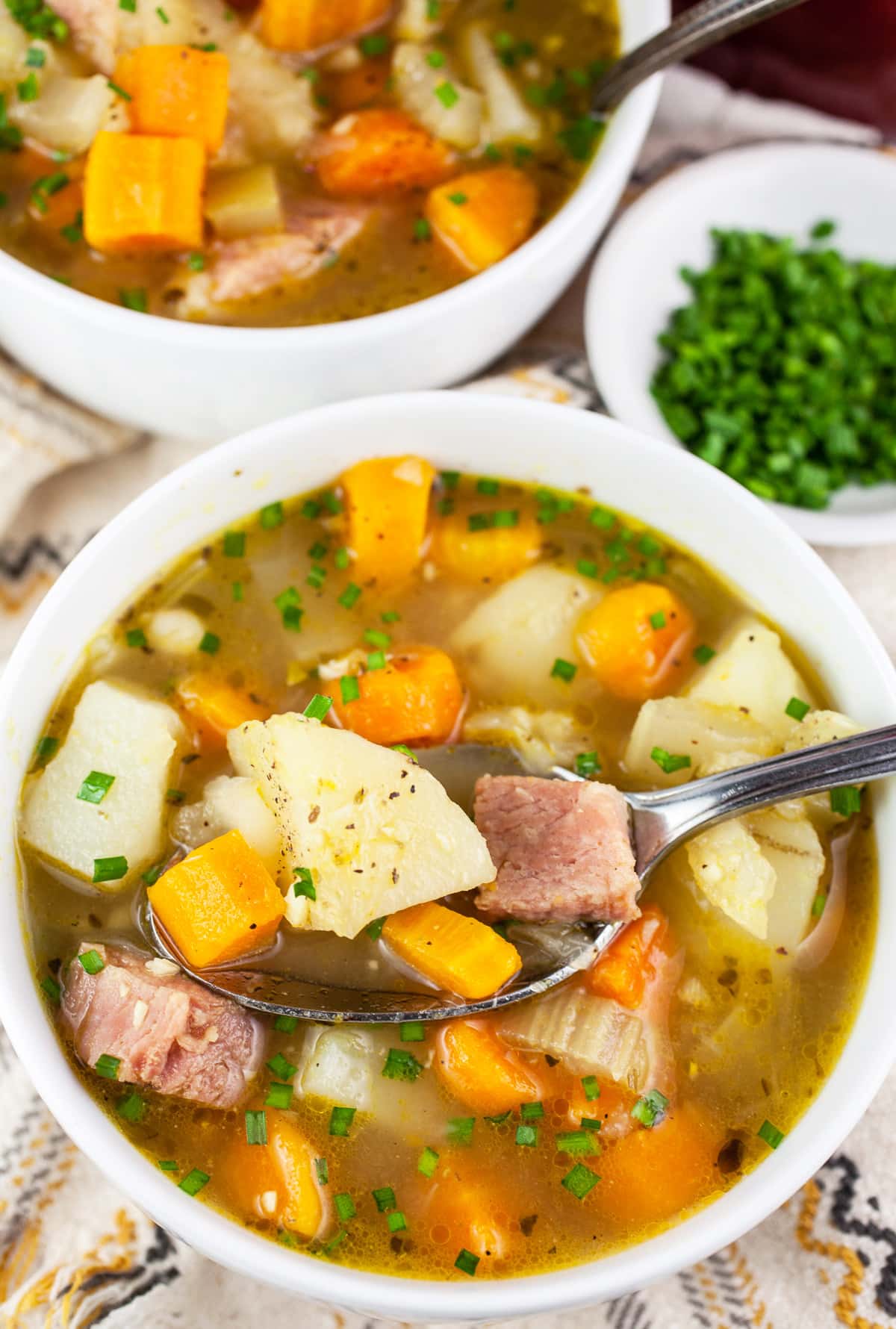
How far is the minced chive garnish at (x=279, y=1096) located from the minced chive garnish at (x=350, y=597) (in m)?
0.87

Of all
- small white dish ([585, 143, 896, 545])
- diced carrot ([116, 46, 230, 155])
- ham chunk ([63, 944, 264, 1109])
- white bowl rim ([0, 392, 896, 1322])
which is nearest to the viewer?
white bowl rim ([0, 392, 896, 1322])

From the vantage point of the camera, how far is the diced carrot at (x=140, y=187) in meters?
2.82

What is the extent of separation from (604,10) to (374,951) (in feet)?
7.08

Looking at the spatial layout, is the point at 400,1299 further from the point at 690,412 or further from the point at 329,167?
the point at 329,167

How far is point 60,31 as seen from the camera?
292cm

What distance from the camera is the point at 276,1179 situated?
229 centimetres

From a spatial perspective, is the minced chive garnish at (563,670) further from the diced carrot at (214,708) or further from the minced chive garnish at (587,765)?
the diced carrot at (214,708)

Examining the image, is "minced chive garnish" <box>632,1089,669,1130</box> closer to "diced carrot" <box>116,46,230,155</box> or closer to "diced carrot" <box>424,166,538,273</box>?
"diced carrot" <box>424,166,538,273</box>

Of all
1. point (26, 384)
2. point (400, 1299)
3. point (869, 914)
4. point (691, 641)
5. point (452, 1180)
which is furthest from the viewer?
point (26, 384)

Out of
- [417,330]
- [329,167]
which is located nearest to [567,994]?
[417,330]

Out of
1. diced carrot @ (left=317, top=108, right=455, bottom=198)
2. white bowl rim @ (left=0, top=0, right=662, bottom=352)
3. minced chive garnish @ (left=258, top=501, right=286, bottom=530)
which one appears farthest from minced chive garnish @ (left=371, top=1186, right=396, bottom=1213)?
diced carrot @ (left=317, top=108, right=455, bottom=198)

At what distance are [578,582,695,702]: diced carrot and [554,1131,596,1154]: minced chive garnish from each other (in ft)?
2.57

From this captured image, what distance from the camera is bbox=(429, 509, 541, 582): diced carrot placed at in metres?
2.72

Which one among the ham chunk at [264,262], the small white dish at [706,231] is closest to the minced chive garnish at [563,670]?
the small white dish at [706,231]
